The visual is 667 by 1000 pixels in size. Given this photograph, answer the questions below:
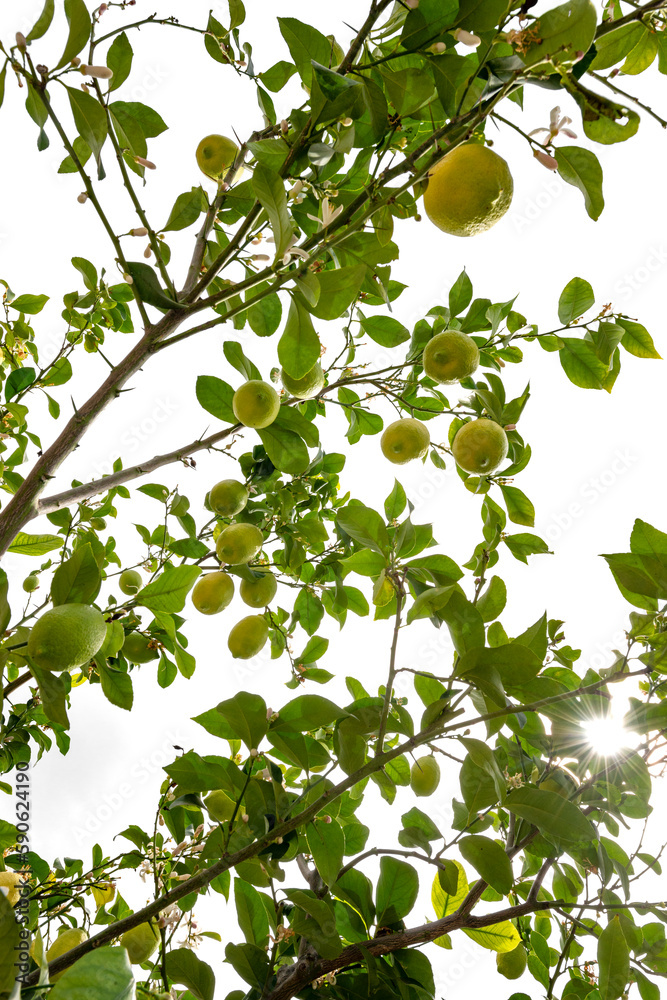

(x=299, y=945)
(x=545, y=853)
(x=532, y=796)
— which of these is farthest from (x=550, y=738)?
(x=299, y=945)

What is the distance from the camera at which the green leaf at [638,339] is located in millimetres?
1431

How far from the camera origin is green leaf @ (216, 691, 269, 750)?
3.11 ft

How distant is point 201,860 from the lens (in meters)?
1.14

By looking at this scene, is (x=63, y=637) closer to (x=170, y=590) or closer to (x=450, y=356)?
(x=170, y=590)

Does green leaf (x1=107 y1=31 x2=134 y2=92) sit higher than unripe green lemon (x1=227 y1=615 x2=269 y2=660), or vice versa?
green leaf (x1=107 y1=31 x2=134 y2=92)

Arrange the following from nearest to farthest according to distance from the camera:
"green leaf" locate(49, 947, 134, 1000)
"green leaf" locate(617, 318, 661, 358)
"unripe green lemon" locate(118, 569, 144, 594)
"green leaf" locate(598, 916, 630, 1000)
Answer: "green leaf" locate(49, 947, 134, 1000), "green leaf" locate(598, 916, 630, 1000), "green leaf" locate(617, 318, 661, 358), "unripe green lemon" locate(118, 569, 144, 594)

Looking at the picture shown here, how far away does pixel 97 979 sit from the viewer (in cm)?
68

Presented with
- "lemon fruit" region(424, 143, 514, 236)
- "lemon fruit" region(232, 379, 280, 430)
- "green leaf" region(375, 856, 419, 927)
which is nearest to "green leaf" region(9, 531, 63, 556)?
"lemon fruit" region(232, 379, 280, 430)

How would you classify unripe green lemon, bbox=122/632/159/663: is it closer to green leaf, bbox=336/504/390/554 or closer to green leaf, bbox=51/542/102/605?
green leaf, bbox=51/542/102/605

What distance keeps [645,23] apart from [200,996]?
72.4 inches

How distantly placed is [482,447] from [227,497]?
0.63 metres

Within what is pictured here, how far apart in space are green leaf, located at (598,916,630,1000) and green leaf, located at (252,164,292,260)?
121 centimetres

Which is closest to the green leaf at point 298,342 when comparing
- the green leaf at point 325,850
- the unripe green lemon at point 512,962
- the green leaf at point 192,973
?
the green leaf at point 325,850

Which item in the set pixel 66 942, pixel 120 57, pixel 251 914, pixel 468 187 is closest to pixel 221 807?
pixel 251 914
